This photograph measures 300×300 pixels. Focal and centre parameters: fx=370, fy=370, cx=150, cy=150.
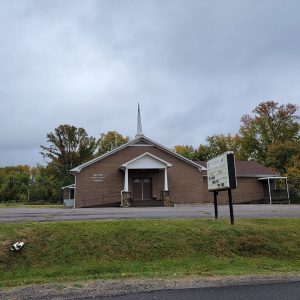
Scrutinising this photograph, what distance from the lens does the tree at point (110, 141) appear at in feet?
238

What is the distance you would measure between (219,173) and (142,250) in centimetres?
439

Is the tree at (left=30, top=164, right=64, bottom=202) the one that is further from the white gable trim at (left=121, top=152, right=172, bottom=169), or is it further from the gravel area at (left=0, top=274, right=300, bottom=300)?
the gravel area at (left=0, top=274, right=300, bottom=300)

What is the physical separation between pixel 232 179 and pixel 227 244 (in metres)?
2.38

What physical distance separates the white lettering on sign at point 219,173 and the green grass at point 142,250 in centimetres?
140

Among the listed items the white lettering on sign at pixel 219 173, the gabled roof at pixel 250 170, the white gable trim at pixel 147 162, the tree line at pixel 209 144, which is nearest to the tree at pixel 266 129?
the tree line at pixel 209 144

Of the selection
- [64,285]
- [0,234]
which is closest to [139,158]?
[0,234]

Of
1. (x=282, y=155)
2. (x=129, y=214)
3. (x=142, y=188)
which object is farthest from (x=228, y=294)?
(x=282, y=155)

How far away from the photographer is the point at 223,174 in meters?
11.9

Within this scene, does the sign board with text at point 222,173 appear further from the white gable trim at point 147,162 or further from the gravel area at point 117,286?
the white gable trim at point 147,162

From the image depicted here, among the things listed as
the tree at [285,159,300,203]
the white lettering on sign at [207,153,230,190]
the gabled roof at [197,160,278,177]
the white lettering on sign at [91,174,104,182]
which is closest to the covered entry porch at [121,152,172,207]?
the white lettering on sign at [91,174,104,182]

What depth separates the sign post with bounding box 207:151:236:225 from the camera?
1145 centimetres

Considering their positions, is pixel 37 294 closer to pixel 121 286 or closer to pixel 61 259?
pixel 121 286

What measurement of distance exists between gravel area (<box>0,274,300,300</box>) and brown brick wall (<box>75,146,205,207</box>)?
26.2 m

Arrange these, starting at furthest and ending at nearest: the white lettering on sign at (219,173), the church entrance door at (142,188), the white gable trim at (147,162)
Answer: the church entrance door at (142,188) → the white gable trim at (147,162) → the white lettering on sign at (219,173)
